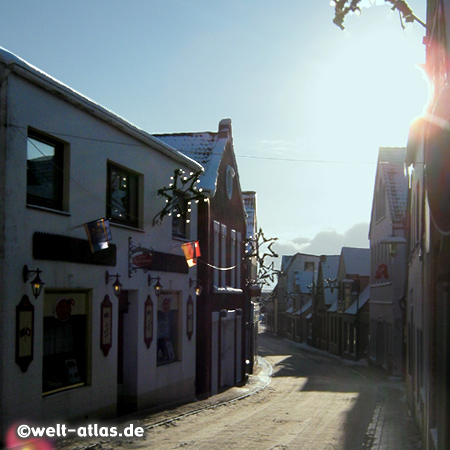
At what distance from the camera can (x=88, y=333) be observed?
45.3 ft

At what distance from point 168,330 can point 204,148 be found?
26.9 feet

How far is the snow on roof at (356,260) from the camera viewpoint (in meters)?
49.6

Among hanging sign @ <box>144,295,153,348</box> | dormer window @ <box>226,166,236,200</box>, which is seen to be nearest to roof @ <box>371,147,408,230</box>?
dormer window @ <box>226,166,236,200</box>

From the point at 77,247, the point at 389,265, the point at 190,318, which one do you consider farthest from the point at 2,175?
the point at 389,265

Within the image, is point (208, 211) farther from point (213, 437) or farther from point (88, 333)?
point (213, 437)

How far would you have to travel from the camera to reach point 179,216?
18.4m

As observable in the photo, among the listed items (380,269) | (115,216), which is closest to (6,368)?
(115,216)

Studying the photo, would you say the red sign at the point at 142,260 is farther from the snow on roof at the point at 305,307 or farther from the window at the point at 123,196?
the snow on roof at the point at 305,307

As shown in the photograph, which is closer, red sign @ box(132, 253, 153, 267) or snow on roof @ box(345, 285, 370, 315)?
red sign @ box(132, 253, 153, 267)

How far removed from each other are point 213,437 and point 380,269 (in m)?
21.9

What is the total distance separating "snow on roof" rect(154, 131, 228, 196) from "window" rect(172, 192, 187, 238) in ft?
8.10

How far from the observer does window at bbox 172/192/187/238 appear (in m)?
17.7

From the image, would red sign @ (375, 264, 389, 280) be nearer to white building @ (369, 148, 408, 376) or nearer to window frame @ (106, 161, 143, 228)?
white building @ (369, 148, 408, 376)

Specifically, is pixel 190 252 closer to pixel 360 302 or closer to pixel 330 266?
pixel 360 302
